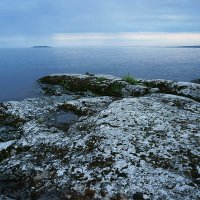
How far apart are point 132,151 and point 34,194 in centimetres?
468

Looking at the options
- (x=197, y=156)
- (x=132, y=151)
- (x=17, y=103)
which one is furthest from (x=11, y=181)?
(x=17, y=103)

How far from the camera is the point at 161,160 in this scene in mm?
12062

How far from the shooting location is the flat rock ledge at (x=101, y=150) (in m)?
10.9


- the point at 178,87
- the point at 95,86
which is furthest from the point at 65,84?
the point at 178,87

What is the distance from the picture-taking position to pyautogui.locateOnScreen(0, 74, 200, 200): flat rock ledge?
10.9 metres

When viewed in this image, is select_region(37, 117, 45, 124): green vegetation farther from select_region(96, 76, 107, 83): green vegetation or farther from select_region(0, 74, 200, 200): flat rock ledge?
select_region(96, 76, 107, 83): green vegetation

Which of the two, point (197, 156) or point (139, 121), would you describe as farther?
point (139, 121)

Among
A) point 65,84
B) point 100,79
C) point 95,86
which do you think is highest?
point 100,79

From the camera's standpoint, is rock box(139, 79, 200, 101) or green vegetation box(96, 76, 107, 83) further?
green vegetation box(96, 76, 107, 83)

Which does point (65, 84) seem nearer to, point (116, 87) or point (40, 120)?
point (116, 87)

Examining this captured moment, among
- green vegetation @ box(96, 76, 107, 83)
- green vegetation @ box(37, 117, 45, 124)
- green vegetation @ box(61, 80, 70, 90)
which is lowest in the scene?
green vegetation @ box(61, 80, 70, 90)

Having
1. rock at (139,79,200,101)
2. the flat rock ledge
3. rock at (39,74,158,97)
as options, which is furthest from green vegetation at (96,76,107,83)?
the flat rock ledge

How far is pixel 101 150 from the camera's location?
13.1 meters

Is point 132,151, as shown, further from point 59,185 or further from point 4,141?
point 4,141
